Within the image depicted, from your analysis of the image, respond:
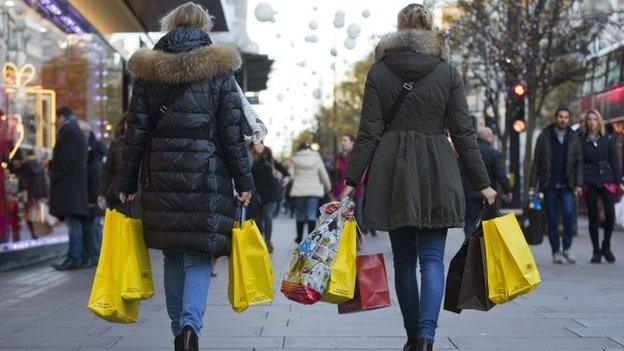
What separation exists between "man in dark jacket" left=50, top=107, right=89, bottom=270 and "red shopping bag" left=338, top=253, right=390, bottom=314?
21.9 ft

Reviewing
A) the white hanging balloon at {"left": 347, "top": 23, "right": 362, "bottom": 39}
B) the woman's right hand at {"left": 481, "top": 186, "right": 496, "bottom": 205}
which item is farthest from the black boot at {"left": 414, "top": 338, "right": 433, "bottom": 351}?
the white hanging balloon at {"left": 347, "top": 23, "right": 362, "bottom": 39}

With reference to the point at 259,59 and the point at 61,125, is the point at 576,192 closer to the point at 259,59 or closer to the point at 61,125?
the point at 61,125

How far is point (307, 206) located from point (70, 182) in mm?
4806

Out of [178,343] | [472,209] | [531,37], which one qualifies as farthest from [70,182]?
[531,37]

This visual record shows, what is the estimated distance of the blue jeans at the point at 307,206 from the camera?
15641 mm

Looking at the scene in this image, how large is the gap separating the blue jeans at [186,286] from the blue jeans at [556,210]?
7324 mm

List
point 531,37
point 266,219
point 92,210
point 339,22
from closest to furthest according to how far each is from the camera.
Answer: point 92,210 < point 266,219 < point 339,22 < point 531,37

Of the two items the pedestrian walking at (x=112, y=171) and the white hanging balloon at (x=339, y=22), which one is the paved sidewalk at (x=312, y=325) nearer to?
the pedestrian walking at (x=112, y=171)

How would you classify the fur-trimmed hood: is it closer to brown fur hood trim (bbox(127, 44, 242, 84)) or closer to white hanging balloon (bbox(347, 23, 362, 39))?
brown fur hood trim (bbox(127, 44, 242, 84))

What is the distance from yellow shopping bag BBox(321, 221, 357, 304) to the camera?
17.5ft

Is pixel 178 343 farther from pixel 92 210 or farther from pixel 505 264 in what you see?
pixel 92 210

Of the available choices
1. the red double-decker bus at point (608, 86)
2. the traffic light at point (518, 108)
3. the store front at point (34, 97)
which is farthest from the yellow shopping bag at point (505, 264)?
the red double-decker bus at point (608, 86)

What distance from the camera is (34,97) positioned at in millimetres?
13367

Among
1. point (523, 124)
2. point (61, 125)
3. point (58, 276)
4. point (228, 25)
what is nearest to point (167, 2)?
point (228, 25)
